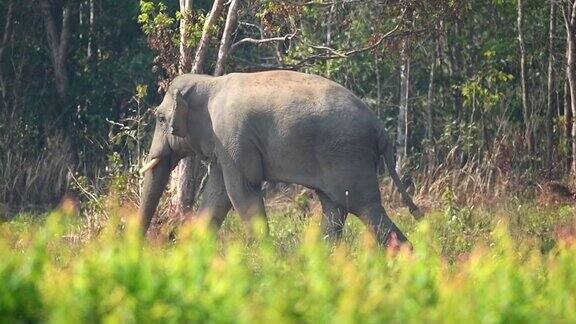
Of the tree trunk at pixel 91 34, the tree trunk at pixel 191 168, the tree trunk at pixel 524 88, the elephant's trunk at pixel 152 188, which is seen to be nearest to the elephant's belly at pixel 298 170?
the elephant's trunk at pixel 152 188

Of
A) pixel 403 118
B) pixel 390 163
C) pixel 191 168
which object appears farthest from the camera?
pixel 403 118

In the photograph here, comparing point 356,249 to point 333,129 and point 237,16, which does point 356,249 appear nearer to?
point 333,129

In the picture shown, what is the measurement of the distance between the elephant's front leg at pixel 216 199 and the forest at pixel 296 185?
271mm

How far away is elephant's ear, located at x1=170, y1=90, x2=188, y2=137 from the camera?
1509 cm

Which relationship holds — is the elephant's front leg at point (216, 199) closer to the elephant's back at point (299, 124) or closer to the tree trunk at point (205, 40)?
the elephant's back at point (299, 124)

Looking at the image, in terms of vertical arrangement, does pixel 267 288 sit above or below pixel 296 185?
above

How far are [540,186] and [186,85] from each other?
5294 mm

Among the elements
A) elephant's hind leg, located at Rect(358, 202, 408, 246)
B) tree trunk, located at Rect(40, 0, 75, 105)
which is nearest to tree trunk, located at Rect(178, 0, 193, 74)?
elephant's hind leg, located at Rect(358, 202, 408, 246)

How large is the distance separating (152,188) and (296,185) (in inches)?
198

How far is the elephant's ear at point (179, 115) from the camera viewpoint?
1509cm

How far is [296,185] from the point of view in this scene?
20.2m

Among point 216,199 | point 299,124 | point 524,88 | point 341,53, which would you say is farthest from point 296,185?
point 299,124

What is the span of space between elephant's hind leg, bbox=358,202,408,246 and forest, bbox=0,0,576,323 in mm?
263

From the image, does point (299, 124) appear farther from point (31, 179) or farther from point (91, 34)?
point (91, 34)
